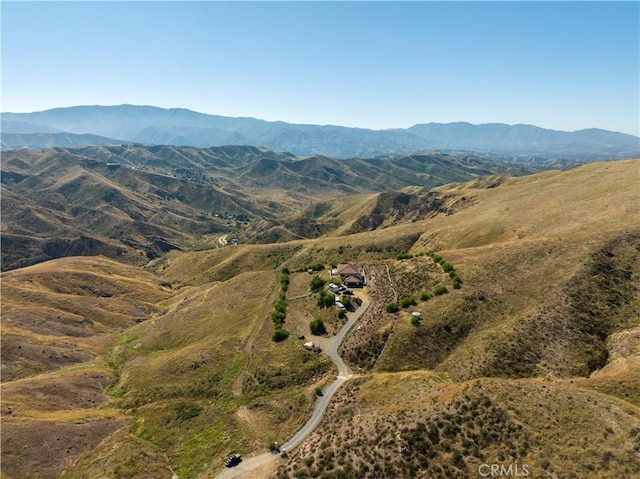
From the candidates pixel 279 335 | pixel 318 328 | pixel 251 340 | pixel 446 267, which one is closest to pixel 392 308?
pixel 318 328

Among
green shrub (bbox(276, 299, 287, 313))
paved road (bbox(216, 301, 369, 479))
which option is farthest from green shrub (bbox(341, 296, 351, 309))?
green shrub (bbox(276, 299, 287, 313))

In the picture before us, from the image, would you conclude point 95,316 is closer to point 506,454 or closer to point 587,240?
point 506,454

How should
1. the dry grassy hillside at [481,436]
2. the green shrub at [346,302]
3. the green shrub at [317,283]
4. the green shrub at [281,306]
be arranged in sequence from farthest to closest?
1. the green shrub at [317,283]
2. the green shrub at [281,306]
3. the green shrub at [346,302]
4. the dry grassy hillside at [481,436]

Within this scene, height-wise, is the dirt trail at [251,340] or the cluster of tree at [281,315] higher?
the cluster of tree at [281,315]

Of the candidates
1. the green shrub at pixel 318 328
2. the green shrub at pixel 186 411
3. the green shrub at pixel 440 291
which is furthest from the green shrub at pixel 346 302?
the green shrub at pixel 186 411

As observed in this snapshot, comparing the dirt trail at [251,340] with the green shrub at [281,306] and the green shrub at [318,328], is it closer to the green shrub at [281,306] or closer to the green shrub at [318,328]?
the green shrub at [281,306]

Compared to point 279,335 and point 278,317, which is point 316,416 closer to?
point 279,335

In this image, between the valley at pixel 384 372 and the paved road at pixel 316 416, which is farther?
the paved road at pixel 316 416

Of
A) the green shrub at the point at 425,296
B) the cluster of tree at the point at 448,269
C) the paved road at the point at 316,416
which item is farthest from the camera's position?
the cluster of tree at the point at 448,269
